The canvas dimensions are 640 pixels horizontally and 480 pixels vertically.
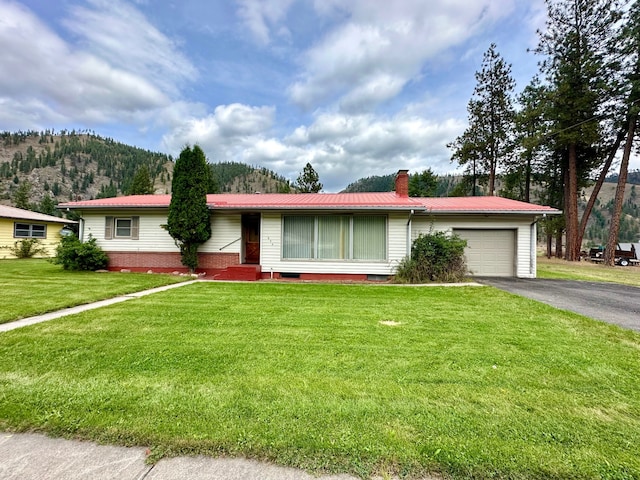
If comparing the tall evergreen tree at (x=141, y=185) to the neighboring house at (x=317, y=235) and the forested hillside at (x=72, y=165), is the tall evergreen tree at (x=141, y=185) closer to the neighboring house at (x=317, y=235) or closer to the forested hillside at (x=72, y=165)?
the neighboring house at (x=317, y=235)

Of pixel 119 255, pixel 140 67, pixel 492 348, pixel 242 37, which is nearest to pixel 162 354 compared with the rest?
pixel 492 348

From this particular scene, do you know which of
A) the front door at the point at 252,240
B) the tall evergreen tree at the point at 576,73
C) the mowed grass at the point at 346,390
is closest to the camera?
the mowed grass at the point at 346,390

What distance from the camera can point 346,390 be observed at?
2625 millimetres

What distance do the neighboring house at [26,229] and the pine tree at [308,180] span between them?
20200mm

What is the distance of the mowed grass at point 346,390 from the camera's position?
187cm

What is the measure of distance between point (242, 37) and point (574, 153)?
21315mm

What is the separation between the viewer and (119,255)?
448 inches

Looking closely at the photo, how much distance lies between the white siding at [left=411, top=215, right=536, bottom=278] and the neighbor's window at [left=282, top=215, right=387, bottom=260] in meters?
2.12

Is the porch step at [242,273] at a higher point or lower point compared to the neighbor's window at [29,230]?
lower

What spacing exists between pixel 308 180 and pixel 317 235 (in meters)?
22.0

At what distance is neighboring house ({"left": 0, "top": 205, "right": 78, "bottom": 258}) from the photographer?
17547 millimetres

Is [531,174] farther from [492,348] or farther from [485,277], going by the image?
[492,348]

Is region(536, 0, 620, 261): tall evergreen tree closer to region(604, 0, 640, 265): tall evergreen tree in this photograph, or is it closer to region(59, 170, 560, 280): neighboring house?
region(604, 0, 640, 265): tall evergreen tree

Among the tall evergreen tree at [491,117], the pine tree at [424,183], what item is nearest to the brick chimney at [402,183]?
the tall evergreen tree at [491,117]
